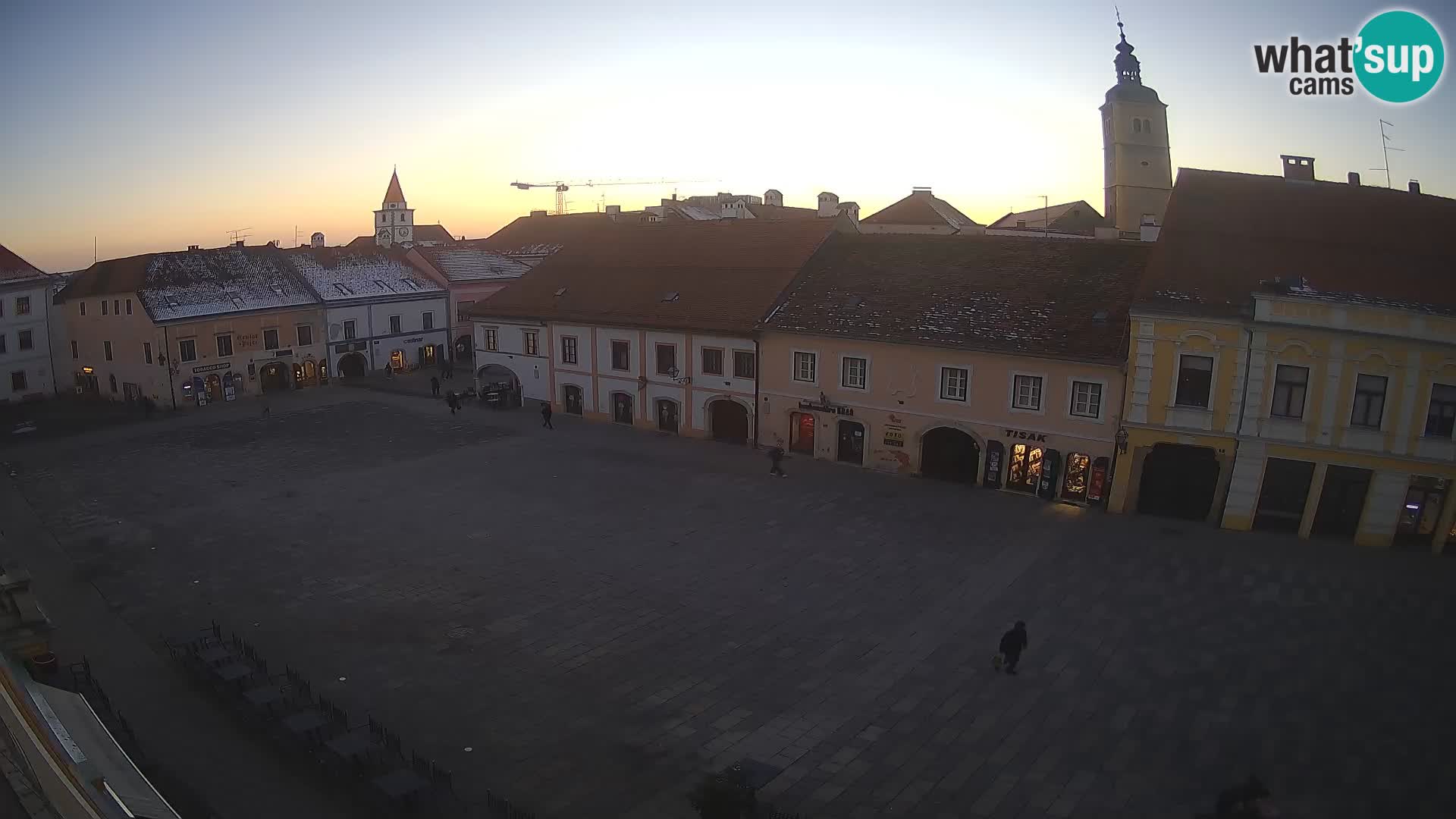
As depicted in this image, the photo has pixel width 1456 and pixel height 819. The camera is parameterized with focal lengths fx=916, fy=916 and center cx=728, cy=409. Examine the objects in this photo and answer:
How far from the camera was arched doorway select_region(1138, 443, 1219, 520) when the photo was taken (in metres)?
27.0

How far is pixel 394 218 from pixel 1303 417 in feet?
305

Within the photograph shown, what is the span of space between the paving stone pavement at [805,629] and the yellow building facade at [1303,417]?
1.31 m

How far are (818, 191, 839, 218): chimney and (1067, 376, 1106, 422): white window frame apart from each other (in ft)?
75.7

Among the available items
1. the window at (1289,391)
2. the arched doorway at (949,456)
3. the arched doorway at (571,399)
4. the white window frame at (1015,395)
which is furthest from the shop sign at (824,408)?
the window at (1289,391)

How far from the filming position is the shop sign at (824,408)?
33875 millimetres

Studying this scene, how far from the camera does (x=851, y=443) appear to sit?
34.3 metres

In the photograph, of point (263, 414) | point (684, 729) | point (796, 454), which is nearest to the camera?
point (684, 729)

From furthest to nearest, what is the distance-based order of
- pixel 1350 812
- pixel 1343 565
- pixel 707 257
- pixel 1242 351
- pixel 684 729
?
pixel 707 257 → pixel 1242 351 → pixel 1343 565 → pixel 684 729 → pixel 1350 812

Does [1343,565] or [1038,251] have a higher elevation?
[1038,251]

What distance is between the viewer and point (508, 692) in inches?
690

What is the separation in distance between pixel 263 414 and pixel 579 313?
16.5m

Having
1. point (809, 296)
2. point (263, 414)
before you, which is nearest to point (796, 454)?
point (809, 296)

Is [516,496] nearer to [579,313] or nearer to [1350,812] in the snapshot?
[579,313]

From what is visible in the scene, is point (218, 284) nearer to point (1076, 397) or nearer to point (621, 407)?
point (621, 407)
